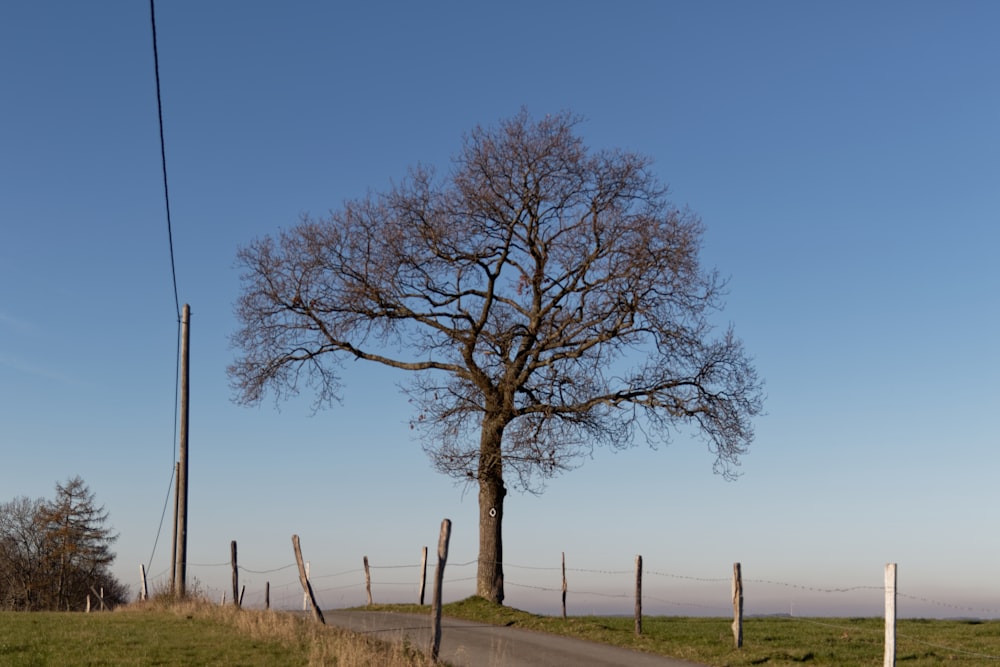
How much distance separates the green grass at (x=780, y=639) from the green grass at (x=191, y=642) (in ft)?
17.6

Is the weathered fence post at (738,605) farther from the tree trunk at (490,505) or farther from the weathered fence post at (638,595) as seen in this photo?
the tree trunk at (490,505)

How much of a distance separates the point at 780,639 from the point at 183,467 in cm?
1800

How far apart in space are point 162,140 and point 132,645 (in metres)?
10.9

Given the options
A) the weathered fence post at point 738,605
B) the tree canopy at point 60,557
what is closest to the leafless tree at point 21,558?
the tree canopy at point 60,557

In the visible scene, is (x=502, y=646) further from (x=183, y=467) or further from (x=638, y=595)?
(x=183, y=467)

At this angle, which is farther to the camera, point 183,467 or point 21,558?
point 21,558

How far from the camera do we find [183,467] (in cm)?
3005

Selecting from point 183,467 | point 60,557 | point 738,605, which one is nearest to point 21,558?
point 60,557

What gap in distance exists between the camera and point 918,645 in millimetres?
21516

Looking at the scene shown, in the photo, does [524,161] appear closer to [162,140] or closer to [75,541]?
[162,140]

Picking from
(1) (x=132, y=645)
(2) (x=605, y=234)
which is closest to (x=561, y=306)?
(2) (x=605, y=234)

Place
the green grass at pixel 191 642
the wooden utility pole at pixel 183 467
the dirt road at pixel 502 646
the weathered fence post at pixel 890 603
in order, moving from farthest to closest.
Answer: the wooden utility pole at pixel 183 467 → the dirt road at pixel 502 646 → the green grass at pixel 191 642 → the weathered fence post at pixel 890 603

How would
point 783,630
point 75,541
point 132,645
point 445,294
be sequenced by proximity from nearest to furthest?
point 132,645 < point 783,630 < point 445,294 < point 75,541

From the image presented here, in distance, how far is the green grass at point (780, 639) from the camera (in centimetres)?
1855
